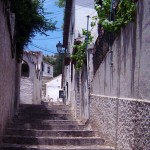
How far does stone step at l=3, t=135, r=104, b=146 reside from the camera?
26.5ft

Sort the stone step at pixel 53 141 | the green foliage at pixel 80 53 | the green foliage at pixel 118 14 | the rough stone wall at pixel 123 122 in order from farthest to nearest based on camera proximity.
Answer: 1. the green foliage at pixel 80 53
2. the stone step at pixel 53 141
3. the green foliage at pixel 118 14
4. the rough stone wall at pixel 123 122

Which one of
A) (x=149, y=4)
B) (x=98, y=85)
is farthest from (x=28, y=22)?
(x=149, y=4)

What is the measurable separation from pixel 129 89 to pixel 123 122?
0.62 metres

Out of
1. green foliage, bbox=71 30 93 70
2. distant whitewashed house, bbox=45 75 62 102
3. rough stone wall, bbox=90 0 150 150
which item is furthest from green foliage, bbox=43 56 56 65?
rough stone wall, bbox=90 0 150 150

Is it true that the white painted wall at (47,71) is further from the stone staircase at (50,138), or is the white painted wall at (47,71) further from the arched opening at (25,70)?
the stone staircase at (50,138)

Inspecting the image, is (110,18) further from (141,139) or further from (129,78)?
(141,139)

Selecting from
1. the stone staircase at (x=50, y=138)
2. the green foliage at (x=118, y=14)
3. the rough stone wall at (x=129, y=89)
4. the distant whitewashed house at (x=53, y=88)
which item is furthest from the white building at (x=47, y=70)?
the green foliage at (x=118, y=14)

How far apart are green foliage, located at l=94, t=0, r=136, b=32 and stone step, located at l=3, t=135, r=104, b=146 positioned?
297cm

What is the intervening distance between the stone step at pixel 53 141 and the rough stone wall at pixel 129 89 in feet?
0.98

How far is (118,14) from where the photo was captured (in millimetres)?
6402

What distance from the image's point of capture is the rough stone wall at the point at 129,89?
4.81 m

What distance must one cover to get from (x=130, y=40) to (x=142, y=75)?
105 cm

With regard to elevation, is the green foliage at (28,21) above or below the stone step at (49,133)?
above

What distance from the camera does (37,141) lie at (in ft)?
26.6
